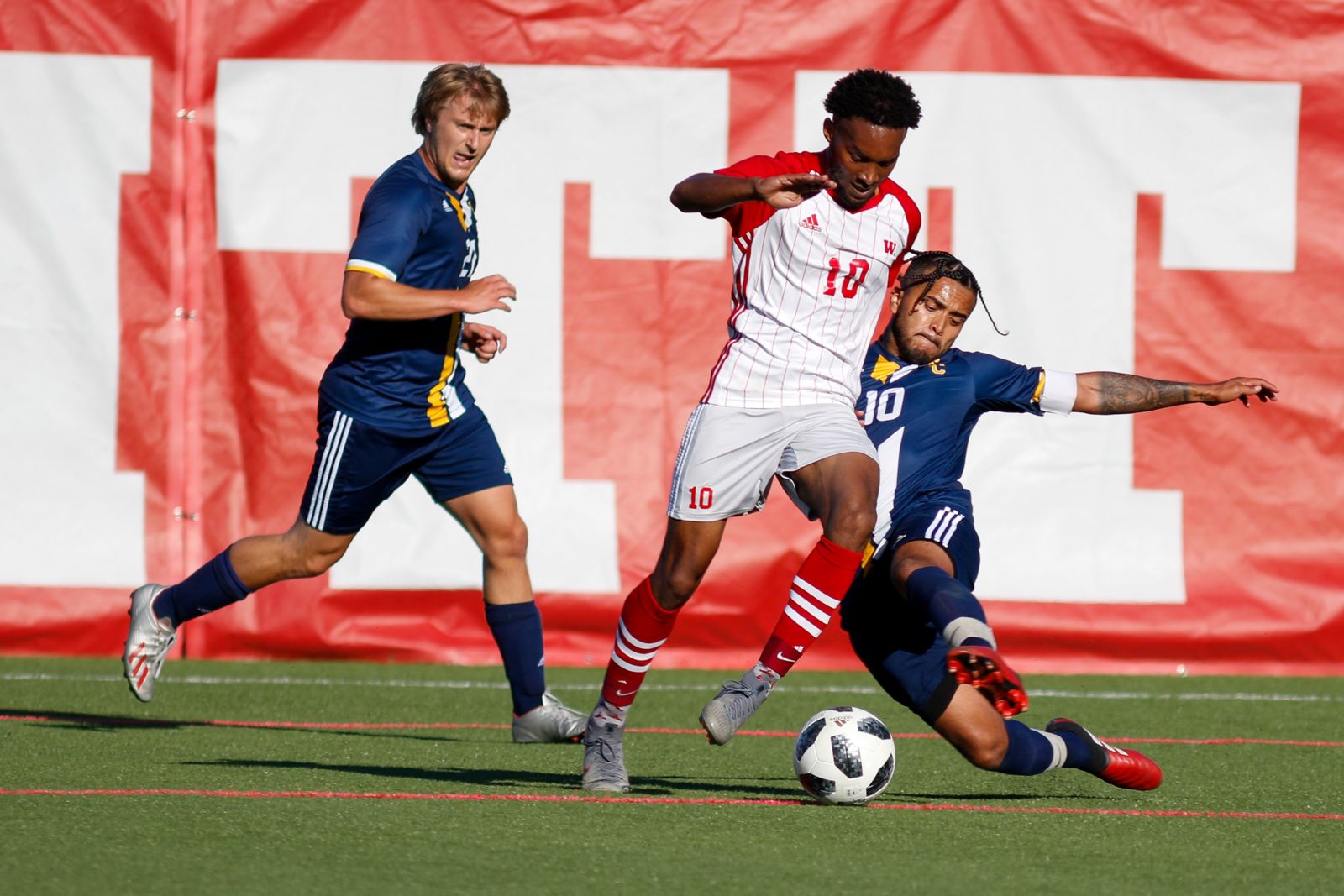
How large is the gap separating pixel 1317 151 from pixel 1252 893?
596 cm

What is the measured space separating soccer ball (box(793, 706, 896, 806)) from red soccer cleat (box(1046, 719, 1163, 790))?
2.18 ft

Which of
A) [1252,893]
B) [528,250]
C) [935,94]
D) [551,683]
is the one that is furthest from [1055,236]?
[1252,893]

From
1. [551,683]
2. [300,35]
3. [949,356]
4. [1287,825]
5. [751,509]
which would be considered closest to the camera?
[1287,825]

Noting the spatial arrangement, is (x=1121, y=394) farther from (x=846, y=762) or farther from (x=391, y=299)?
(x=391, y=299)

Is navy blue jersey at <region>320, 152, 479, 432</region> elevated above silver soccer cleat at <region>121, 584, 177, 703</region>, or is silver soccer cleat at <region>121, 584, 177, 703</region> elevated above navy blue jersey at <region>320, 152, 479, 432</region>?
navy blue jersey at <region>320, 152, 479, 432</region>

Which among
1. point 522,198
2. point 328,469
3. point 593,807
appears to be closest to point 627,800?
point 593,807

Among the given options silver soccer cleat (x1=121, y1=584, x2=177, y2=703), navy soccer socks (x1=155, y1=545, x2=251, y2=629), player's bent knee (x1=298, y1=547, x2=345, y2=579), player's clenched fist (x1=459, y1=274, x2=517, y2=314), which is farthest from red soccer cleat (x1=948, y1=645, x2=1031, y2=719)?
silver soccer cleat (x1=121, y1=584, x2=177, y2=703)

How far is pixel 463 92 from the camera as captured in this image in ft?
18.5

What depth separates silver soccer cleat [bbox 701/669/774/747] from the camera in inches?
177

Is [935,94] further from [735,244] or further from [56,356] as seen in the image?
[56,356]

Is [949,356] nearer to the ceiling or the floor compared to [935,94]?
nearer to the floor

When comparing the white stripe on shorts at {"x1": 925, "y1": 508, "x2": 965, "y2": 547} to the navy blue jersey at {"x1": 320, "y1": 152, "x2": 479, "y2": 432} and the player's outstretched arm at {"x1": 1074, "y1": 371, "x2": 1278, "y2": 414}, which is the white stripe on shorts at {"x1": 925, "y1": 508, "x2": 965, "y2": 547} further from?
the navy blue jersey at {"x1": 320, "y1": 152, "x2": 479, "y2": 432}

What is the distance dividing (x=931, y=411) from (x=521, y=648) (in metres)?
1.71

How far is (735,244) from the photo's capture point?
5.20m
